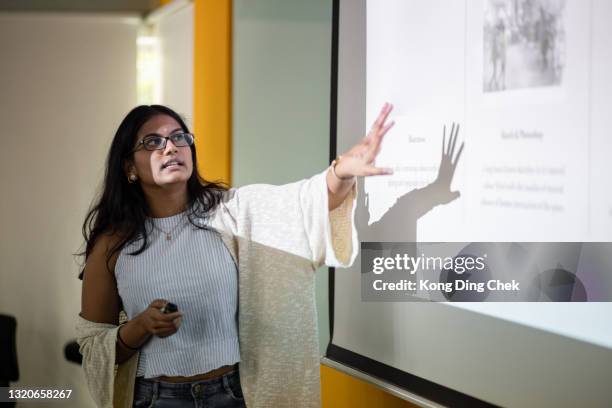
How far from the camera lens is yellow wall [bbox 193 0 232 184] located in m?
2.81

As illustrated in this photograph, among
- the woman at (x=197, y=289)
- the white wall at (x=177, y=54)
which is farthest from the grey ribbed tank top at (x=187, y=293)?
the white wall at (x=177, y=54)

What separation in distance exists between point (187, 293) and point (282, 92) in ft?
3.56

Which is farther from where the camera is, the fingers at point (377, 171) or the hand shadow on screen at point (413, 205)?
the hand shadow on screen at point (413, 205)

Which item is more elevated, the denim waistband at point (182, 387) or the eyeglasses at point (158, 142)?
the eyeglasses at point (158, 142)

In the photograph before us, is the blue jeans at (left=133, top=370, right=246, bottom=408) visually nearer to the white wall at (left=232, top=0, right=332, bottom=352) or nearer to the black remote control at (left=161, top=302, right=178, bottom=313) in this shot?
the black remote control at (left=161, top=302, right=178, bottom=313)

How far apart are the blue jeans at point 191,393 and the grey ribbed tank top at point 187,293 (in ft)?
0.11

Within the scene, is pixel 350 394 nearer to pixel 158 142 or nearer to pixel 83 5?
pixel 158 142

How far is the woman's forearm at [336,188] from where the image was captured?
1524 millimetres

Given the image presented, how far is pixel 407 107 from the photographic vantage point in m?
1.65

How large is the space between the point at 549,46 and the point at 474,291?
57cm

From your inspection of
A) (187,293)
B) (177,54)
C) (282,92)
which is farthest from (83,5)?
(187,293)

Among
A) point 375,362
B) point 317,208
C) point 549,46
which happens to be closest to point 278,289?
point 317,208

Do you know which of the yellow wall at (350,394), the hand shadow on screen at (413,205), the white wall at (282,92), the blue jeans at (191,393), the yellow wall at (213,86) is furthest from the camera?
the yellow wall at (213,86)

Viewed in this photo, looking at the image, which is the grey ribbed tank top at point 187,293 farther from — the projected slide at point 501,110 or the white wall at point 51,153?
the white wall at point 51,153
